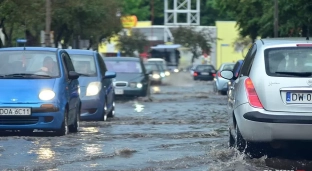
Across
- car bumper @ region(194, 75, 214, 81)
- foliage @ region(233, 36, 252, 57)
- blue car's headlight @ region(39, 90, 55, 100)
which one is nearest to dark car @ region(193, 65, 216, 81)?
car bumper @ region(194, 75, 214, 81)

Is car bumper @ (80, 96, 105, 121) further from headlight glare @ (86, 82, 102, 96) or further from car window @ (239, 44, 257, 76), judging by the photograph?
car window @ (239, 44, 257, 76)

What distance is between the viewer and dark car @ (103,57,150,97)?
28688 millimetres

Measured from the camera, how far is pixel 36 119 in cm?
1391

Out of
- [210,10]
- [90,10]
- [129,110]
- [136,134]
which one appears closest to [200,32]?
[210,10]

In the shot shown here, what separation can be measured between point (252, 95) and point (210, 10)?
10642 cm

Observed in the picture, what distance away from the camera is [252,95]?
10305 millimetres

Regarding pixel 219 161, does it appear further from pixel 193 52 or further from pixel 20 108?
pixel 193 52

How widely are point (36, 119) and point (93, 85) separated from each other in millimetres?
4893

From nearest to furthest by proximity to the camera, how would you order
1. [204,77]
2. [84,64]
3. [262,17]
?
[84,64]
[262,17]
[204,77]

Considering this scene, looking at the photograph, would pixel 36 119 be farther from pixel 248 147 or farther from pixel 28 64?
pixel 248 147

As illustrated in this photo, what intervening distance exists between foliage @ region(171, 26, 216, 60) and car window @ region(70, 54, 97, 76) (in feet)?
248

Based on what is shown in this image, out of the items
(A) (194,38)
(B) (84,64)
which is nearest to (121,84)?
(B) (84,64)

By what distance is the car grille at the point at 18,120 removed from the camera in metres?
13.8

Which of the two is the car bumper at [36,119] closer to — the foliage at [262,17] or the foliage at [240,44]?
the foliage at [262,17]
